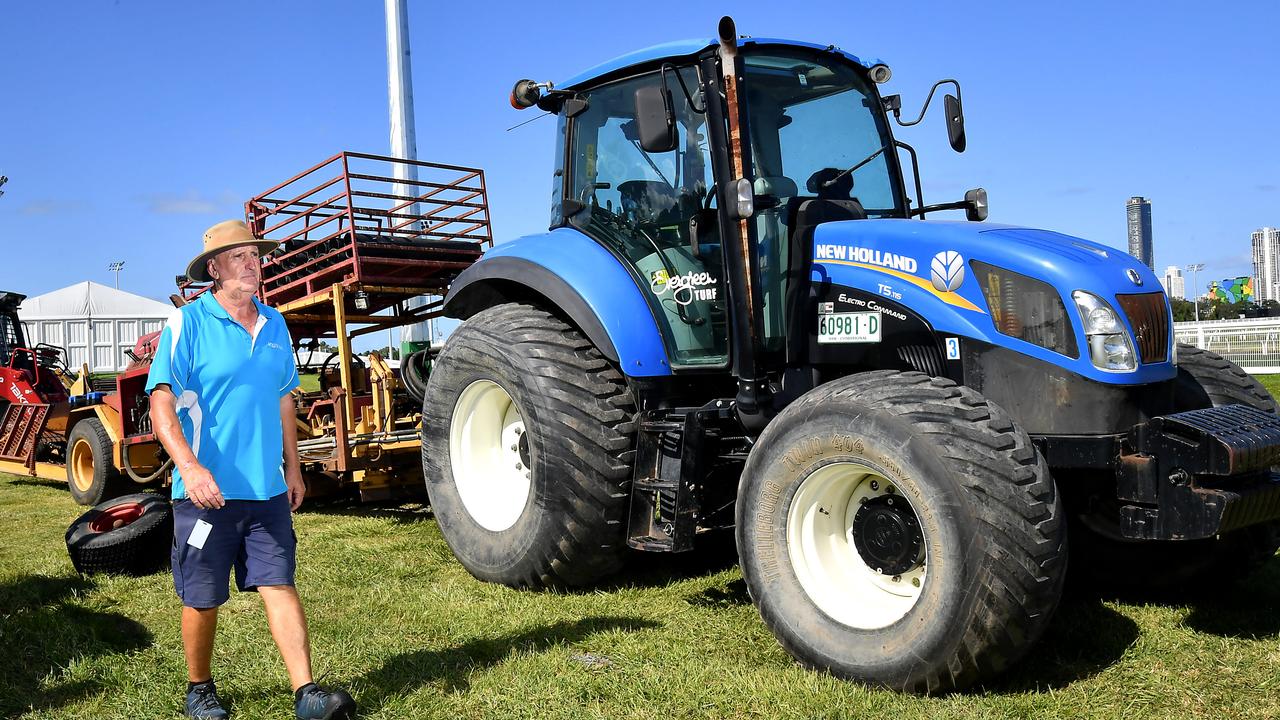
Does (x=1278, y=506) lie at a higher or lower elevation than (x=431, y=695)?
higher

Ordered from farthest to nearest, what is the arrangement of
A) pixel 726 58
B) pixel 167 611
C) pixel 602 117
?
pixel 602 117 < pixel 167 611 < pixel 726 58

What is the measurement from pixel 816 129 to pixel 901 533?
2047 mm

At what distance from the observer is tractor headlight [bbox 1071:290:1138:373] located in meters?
3.72

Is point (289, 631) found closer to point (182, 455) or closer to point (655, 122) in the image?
point (182, 455)

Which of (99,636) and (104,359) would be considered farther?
(104,359)

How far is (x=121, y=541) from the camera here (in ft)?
19.0

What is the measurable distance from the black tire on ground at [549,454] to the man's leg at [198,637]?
1.75m

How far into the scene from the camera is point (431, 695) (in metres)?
3.77

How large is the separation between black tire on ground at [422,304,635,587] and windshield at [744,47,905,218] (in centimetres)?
126

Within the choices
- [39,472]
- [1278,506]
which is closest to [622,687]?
[1278,506]

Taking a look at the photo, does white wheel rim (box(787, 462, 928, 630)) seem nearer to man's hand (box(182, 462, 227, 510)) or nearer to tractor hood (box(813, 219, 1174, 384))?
tractor hood (box(813, 219, 1174, 384))

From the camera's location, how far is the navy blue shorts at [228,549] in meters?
3.42

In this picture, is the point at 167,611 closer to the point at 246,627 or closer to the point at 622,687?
the point at 246,627

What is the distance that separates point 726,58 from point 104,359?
108 ft
